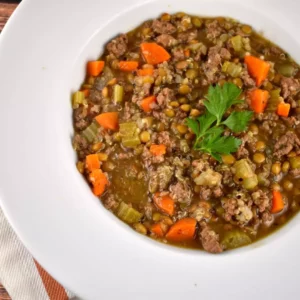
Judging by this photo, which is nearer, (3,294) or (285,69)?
(3,294)

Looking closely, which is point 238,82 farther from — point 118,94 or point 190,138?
point 118,94

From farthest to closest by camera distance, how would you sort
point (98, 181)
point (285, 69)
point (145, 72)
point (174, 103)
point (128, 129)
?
point (285, 69) → point (145, 72) → point (174, 103) → point (128, 129) → point (98, 181)

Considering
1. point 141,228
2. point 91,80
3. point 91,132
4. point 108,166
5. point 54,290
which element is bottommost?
point 54,290

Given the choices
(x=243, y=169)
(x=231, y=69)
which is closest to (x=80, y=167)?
(x=243, y=169)

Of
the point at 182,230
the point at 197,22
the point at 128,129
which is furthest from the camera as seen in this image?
the point at 197,22

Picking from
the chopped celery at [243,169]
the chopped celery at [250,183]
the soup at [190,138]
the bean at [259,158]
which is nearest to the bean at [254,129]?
the soup at [190,138]

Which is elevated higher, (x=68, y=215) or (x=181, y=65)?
(x=181, y=65)

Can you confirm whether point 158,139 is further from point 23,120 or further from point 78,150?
A: point 23,120
